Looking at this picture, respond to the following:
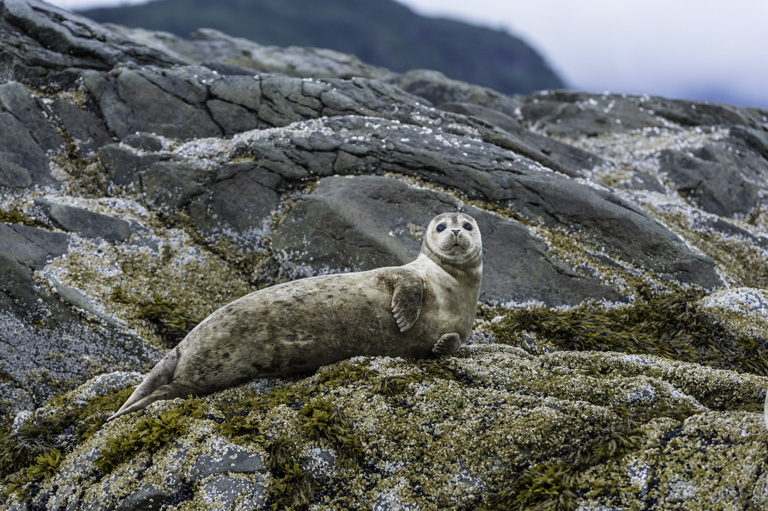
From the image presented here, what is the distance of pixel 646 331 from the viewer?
32.1 ft

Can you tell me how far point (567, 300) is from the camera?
10.5 m

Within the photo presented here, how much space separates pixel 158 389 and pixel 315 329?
186 centimetres

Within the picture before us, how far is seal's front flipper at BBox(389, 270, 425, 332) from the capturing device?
7.36m

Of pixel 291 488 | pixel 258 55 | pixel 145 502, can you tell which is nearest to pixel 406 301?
pixel 291 488

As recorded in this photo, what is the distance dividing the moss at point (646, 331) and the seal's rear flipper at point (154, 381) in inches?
184

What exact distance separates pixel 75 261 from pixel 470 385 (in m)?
6.69

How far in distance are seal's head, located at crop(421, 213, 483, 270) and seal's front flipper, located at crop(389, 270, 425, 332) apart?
70cm

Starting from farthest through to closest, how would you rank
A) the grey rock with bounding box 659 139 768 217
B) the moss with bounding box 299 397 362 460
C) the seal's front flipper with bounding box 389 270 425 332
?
the grey rock with bounding box 659 139 768 217 → the seal's front flipper with bounding box 389 270 425 332 → the moss with bounding box 299 397 362 460

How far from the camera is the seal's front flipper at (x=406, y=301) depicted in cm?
736

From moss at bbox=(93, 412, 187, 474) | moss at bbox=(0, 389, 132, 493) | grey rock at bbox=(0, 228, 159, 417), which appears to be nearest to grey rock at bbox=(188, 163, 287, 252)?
grey rock at bbox=(0, 228, 159, 417)

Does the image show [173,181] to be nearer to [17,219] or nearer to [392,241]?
[17,219]

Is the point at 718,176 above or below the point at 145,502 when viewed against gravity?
above

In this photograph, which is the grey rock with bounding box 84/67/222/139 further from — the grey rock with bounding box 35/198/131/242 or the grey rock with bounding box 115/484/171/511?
the grey rock with bounding box 115/484/171/511

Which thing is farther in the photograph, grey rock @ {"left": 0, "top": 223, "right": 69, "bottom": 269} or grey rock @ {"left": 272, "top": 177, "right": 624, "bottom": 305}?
grey rock @ {"left": 272, "top": 177, "right": 624, "bottom": 305}
